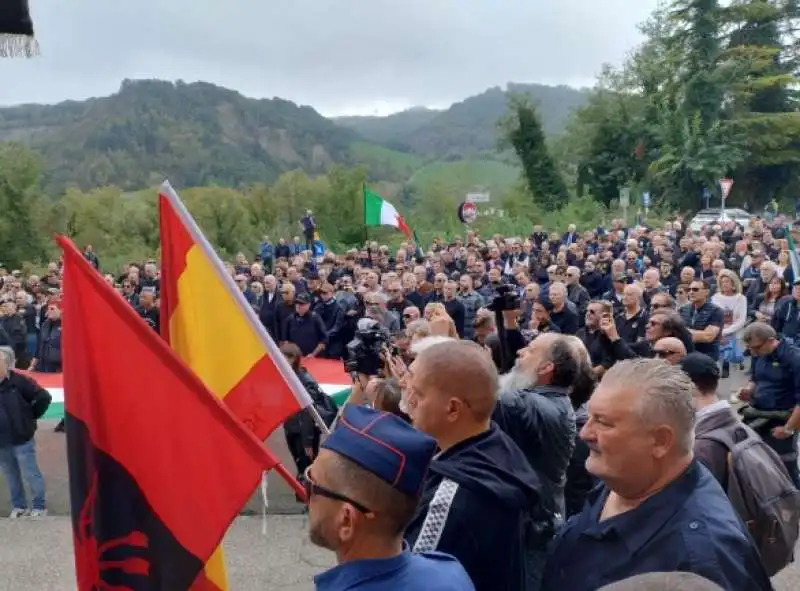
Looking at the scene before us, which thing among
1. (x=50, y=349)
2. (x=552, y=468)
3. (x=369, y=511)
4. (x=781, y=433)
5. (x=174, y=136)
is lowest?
(x=50, y=349)

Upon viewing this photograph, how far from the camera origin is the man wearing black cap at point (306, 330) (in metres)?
10.3

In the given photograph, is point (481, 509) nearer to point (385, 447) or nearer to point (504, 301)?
point (385, 447)

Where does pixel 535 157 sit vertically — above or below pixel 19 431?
above

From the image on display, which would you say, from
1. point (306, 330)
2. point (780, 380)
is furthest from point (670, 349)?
point (306, 330)

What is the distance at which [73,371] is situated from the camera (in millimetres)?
2922

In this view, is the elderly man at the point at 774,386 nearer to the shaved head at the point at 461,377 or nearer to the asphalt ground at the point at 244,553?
the asphalt ground at the point at 244,553

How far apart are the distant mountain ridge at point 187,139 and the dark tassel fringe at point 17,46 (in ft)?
369

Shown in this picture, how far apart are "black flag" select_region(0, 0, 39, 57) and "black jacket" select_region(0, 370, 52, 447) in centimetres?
464

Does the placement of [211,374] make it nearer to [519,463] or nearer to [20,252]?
[519,463]

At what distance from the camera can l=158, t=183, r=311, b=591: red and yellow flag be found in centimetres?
375

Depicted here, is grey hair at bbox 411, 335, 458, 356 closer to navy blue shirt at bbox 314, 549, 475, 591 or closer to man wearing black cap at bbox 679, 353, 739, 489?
man wearing black cap at bbox 679, 353, 739, 489

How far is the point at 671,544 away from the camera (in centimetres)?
211

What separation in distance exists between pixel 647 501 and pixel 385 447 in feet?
2.51

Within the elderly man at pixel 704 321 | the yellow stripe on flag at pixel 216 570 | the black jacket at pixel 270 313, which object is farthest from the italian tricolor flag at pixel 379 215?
the yellow stripe on flag at pixel 216 570
